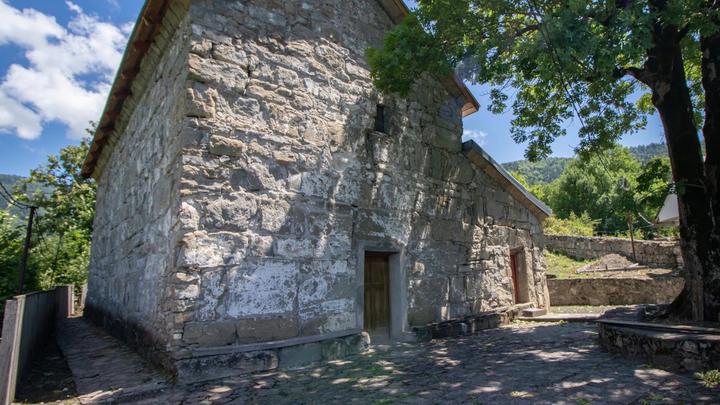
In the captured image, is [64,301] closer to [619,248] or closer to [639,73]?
[639,73]

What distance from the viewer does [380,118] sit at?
646 centimetres

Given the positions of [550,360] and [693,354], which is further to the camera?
[550,360]

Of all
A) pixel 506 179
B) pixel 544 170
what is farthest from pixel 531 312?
pixel 544 170

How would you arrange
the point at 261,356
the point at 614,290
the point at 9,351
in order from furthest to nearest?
1. the point at 614,290
2. the point at 261,356
3. the point at 9,351

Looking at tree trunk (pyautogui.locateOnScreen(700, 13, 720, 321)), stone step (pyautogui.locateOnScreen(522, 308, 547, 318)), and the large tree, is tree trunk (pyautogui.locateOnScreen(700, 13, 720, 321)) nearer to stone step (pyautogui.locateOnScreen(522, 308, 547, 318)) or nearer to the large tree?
the large tree

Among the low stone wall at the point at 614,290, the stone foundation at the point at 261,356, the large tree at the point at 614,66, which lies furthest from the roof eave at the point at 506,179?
the stone foundation at the point at 261,356

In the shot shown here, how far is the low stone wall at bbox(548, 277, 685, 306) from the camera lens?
10.2 metres

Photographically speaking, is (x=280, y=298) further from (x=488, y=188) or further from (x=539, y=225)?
(x=539, y=225)

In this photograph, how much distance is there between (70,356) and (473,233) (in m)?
6.56

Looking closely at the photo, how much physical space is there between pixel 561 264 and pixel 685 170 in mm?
11386

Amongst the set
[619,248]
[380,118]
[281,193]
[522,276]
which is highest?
[380,118]

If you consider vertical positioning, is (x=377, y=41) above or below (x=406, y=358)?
above

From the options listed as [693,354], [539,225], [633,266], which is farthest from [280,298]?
[633,266]

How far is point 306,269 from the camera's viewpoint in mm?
5074
